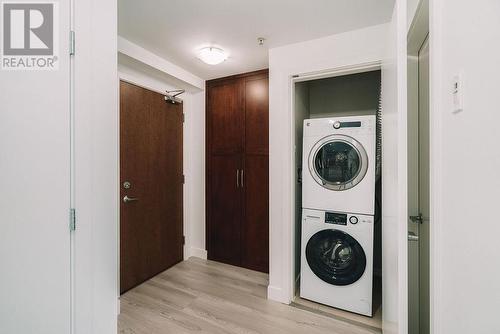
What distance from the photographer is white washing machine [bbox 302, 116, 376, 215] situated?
6.55 ft

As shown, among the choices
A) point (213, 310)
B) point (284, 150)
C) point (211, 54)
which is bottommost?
point (213, 310)

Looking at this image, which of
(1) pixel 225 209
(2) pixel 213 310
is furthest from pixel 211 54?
(2) pixel 213 310

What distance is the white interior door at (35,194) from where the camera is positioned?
2.50 ft

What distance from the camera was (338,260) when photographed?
6.92 feet

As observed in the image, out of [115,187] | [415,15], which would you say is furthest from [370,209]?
[115,187]

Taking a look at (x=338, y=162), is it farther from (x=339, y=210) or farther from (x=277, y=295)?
(x=277, y=295)

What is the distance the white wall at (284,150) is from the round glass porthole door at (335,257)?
0.74 feet

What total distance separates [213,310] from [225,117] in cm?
212

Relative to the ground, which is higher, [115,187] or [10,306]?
[115,187]

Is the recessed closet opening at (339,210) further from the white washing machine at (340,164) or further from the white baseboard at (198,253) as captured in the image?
the white baseboard at (198,253)

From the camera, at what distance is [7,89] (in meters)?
0.76
